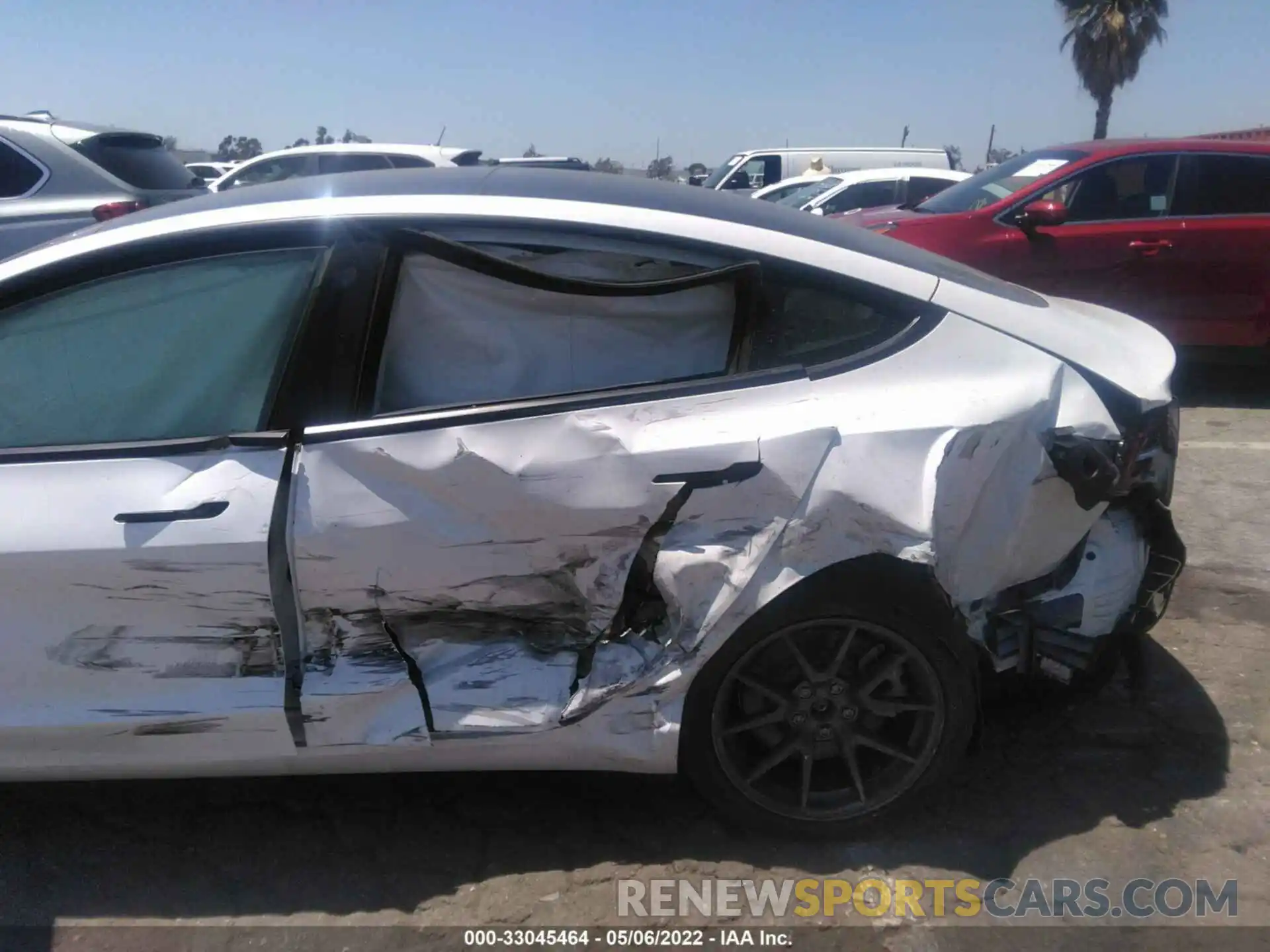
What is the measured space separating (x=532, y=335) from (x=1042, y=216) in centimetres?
516

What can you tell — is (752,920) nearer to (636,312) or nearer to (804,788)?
(804,788)

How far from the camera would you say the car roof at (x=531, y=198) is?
246 cm

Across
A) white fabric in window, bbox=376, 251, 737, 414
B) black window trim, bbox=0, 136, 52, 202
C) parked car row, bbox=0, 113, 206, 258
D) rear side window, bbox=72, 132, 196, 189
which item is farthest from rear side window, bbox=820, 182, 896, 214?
white fabric in window, bbox=376, 251, 737, 414

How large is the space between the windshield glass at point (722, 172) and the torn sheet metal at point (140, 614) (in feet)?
51.1

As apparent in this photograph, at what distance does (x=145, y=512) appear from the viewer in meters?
2.25

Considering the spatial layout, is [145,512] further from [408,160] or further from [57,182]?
[408,160]

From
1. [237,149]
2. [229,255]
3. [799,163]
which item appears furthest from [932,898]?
[237,149]

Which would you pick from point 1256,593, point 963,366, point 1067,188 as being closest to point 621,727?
point 963,366

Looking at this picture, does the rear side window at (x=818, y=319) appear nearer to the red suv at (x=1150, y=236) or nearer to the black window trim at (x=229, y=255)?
the black window trim at (x=229, y=255)

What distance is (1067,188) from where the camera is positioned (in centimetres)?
668

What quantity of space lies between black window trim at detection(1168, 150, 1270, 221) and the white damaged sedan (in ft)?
16.0

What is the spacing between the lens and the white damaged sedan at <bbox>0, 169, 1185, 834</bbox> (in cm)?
228

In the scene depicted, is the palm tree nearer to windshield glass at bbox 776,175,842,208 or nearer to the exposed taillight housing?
windshield glass at bbox 776,175,842,208

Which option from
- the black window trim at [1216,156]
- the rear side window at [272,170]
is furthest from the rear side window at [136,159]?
the black window trim at [1216,156]
